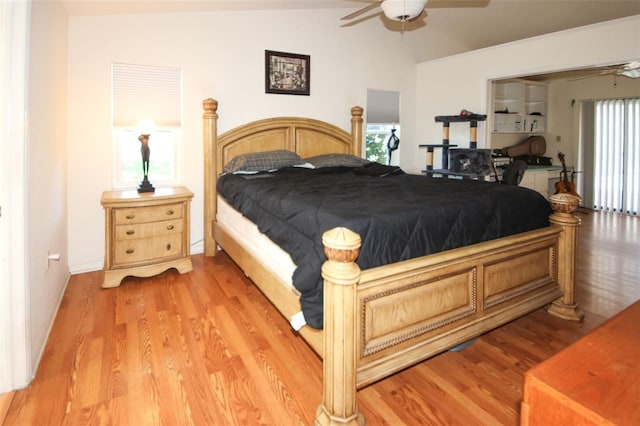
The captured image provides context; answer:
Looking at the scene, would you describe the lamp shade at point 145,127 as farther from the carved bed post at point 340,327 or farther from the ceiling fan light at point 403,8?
the carved bed post at point 340,327

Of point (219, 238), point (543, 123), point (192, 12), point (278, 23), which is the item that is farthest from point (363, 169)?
point (543, 123)

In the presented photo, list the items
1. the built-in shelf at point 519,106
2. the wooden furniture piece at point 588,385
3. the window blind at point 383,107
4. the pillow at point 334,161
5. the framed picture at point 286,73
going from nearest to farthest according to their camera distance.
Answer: the wooden furniture piece at point 588,385 < the pillow at point 334,161 < the framed picture at point 286,73 < the window blind at point 383,107 < the built-in shelf at point 519,106

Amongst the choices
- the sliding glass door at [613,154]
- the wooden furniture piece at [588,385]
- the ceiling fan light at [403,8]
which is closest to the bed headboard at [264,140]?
the ceiling fan light at [403,8]

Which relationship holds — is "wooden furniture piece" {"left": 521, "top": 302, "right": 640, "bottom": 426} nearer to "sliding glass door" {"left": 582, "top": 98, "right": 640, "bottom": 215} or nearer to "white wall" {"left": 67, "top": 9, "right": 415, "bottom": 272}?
"white wall" {"left": 67, "top": 9, "right": 415, "bottom": 272}

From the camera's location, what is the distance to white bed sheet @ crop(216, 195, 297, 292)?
213 centimetres

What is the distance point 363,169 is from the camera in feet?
12.6

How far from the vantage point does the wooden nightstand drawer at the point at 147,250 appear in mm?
3088

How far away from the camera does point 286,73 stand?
14.1 ft

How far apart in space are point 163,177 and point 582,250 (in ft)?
14.7

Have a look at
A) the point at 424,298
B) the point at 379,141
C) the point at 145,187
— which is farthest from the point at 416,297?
the point at 379,141

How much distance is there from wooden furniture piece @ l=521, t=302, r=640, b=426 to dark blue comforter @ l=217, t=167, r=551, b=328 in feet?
3.38

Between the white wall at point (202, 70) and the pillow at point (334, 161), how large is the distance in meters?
0.65

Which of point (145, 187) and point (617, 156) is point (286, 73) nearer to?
point (145, 187)

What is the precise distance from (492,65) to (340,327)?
4380mm
